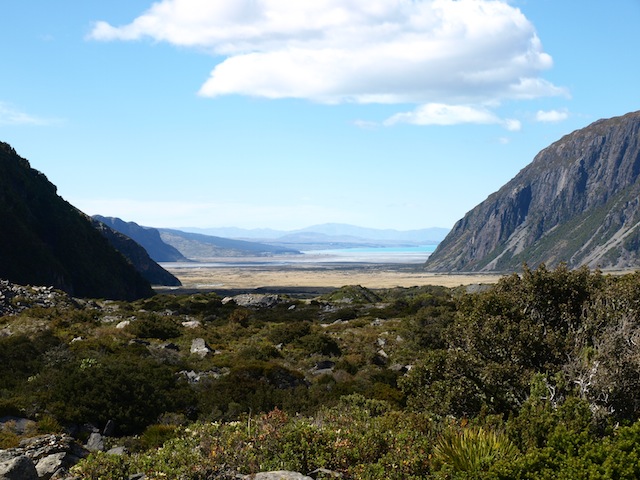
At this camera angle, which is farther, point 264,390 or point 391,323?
point 391,323

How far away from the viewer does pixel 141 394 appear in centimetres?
1712

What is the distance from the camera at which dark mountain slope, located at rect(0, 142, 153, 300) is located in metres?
72.9

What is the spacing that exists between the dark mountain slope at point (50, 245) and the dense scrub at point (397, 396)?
4967 centimetres

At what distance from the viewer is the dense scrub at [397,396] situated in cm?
1007

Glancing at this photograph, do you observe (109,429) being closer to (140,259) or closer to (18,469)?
(18,469)

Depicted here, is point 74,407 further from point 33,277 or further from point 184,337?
point 33,277

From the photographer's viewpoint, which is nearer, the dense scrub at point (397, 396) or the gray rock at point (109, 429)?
the dense scrub at point (397, 396)

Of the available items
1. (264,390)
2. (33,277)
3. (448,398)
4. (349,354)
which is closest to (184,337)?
(349,354)

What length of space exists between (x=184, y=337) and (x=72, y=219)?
68.8 m

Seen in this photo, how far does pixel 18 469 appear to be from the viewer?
9.84 meters

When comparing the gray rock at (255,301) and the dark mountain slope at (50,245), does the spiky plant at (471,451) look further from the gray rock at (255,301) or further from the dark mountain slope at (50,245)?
the dark mountain slope at (50,245)

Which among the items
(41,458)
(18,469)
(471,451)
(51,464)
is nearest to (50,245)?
(41,458)

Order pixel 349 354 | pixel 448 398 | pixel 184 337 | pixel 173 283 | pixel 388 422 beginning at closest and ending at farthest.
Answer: pixel 388 422
pixel 448 398
pixel 349 354
pixel 184 337
pixel 173 283

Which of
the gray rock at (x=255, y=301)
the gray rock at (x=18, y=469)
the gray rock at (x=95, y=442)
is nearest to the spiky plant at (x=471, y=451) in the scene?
the gray rock at (x=18, y=469)
